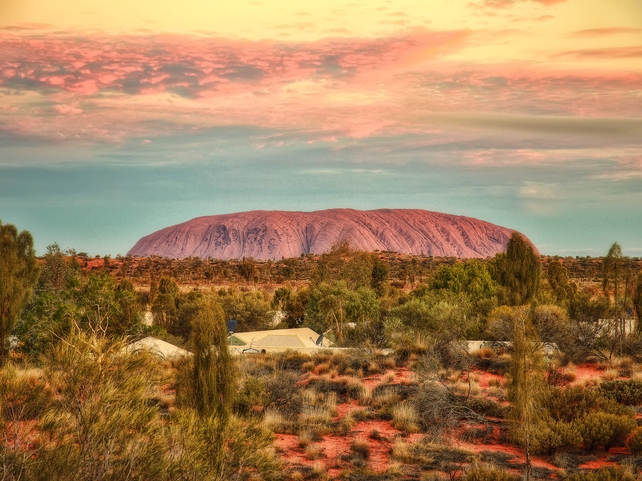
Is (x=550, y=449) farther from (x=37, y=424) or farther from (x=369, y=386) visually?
(x=37, y=424)

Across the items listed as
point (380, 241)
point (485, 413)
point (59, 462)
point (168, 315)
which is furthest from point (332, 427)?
point (380, 241)

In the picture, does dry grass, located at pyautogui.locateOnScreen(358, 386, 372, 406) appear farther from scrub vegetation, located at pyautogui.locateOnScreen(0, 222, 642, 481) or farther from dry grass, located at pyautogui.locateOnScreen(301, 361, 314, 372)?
dry grass, located at pyautogui.locateOnScreen(301, 361, 314, 372)

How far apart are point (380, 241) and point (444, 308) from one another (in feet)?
546

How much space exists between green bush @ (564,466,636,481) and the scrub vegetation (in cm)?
6

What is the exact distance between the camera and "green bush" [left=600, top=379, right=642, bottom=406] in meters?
21.8

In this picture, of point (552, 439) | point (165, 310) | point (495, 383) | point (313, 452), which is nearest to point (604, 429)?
point (552, 439)

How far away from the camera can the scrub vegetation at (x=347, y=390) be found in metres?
9.80

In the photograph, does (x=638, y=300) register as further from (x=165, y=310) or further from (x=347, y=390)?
(x=165, y=310)

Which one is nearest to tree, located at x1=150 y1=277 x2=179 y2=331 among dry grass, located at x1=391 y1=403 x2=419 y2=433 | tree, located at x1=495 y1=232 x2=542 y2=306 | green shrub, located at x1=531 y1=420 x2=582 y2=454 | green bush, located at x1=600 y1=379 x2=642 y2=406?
tree, located at x1=495 y1=232 x2=542 y2=306

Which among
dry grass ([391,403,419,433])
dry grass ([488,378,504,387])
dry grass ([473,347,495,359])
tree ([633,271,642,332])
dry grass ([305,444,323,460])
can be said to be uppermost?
tree ([633,271,642,332])

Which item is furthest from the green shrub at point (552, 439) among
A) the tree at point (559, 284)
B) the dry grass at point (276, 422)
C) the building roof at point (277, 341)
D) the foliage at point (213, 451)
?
the tree at point (559, 284)

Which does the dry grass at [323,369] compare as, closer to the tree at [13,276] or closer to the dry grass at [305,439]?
the dry grass at [305,439]

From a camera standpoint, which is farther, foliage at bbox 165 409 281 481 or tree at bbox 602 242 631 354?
tree at bbox 602 242 631 354

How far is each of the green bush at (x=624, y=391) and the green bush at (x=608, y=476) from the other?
7.65 meters
